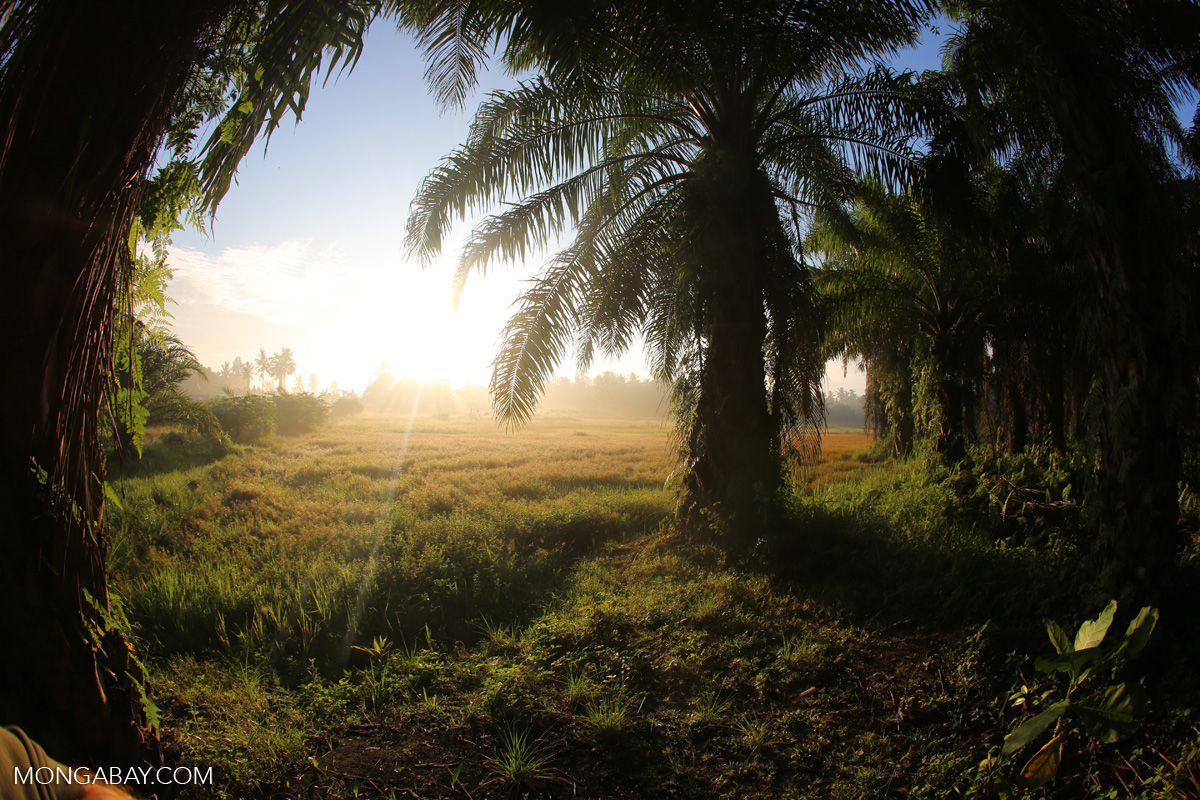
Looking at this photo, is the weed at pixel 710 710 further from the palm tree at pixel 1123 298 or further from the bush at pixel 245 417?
the bush at pixel 245 417

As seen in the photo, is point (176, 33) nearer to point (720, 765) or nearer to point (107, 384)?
point (107, 384)

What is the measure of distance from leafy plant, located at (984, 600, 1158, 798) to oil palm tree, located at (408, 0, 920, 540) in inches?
146

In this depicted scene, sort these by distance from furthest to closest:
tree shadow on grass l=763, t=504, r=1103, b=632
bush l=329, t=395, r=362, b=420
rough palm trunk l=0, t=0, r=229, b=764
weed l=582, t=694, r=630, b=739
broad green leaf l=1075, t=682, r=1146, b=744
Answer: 1. bush l=329, t=395, r=362, b=420
2. tree shadow on grass l=763, t=504, r=1103, b=632
3. weed l=582, t=694, r=630, b=739
4. broad green leaf l=1075, t=682, r=1146, b=744
5. rough palm trunk l=0, t=0, r=229, b=764

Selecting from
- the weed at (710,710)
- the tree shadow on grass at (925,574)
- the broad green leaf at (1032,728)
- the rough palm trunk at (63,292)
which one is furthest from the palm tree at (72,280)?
the tree shadow on grass at (925,574)

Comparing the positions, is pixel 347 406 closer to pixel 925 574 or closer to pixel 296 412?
pixel 296 412

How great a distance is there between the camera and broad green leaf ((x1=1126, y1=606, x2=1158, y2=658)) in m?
2.37

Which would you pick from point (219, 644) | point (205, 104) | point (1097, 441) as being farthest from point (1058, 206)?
point (219, 644)

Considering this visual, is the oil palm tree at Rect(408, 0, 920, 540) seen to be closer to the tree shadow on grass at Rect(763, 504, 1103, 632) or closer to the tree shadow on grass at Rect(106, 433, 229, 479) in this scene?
the tree shadow on grass at Rect(763, 504, 1103, 632)

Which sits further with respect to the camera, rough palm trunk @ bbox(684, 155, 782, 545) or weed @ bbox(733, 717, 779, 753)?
rough palm trunk @ bbox(684, 155, 782, 545)

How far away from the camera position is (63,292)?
1.63 metres

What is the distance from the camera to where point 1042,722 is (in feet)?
7.32

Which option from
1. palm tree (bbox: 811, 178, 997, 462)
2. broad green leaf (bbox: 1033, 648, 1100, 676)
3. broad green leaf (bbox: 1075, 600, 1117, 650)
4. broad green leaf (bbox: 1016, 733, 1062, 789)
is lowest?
broad green leaf (bbox: 1016, 733, 1062, 789)

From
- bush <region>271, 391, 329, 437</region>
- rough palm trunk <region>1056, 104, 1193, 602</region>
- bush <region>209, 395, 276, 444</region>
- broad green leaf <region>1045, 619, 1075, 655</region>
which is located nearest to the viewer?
broad green leaf <region>1045, 619, 1075, 655</region>

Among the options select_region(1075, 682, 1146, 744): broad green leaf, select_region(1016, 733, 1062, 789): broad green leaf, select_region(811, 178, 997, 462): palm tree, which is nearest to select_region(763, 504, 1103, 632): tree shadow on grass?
select_region(1075, 682, 1146, 744): broad green leaf
